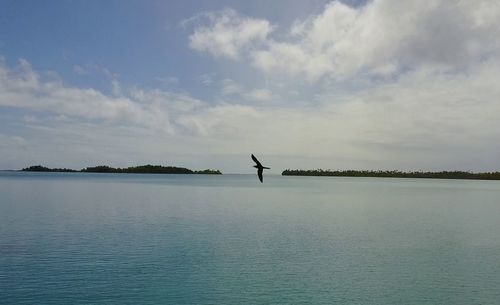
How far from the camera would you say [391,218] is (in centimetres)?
6084

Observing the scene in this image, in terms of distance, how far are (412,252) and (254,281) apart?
16621 mm

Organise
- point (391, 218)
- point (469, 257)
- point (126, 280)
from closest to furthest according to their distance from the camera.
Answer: point (126, 280), point (469, 257), point (391, 218)

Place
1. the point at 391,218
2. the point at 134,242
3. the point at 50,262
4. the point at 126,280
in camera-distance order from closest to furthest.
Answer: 1. the point at 126,280
2. the point at 50,262
3. the point at 134,242
4. the point at 391,218

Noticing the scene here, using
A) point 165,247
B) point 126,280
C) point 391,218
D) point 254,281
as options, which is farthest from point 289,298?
point 391,218

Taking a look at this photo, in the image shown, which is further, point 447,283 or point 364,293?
point 447,283

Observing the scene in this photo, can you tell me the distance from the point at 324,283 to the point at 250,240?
14.0 metres

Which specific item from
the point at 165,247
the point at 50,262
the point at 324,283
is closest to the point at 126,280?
the point at 50,262

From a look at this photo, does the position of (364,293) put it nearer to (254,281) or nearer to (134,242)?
(254,281)

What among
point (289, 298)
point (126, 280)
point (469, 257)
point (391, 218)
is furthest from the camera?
point (391, 218)

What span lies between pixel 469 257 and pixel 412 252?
4.36 meters

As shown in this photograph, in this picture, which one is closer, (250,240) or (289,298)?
(289,298)

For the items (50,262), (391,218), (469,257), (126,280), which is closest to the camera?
(126,280)

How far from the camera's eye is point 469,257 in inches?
1388

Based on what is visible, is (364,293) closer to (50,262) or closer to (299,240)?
(299,240)
